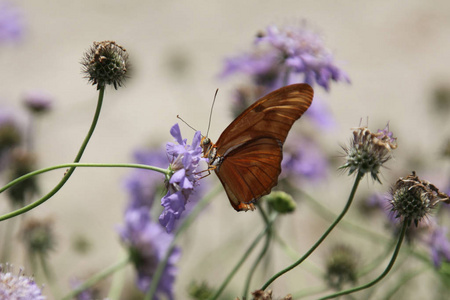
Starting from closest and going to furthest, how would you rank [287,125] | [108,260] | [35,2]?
[287,125] < [108,260] < [35,2]

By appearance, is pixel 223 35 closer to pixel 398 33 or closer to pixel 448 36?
pixel 398 33

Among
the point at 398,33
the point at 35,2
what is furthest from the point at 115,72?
the point at 35,2

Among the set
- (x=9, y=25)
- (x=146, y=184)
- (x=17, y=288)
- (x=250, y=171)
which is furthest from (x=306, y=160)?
(x=9, y=25)

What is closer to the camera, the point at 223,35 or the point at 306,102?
the point at 306,102

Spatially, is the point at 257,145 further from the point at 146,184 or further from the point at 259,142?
the point at 146,184

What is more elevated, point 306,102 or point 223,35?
point 223,35
